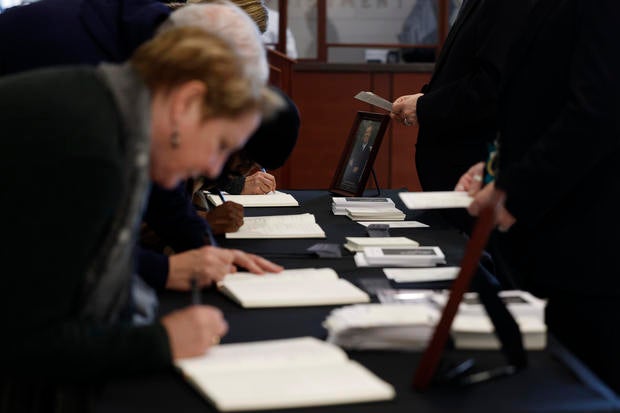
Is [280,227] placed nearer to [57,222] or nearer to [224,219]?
[224,219]

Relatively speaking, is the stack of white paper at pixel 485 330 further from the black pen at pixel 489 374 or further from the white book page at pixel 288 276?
the white book page at pixel 288 276

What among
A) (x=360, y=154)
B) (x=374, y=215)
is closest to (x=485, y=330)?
(x=374, y=215)

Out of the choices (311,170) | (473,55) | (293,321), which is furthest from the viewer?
(311,170)

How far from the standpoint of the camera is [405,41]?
27.6 feet

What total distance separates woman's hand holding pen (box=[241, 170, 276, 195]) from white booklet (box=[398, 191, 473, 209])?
1.94 meters

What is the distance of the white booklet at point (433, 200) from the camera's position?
5.38 feet

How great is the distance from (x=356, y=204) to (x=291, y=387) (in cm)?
203

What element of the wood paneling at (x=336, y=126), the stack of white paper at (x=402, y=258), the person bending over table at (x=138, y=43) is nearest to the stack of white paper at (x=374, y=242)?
the stack of white paper at (x=402, y=258)

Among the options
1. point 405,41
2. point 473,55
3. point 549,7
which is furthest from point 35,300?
point 405,41

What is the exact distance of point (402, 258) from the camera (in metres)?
2.17

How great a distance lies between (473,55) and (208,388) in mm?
2165

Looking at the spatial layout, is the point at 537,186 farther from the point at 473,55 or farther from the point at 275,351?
the point at 473,55

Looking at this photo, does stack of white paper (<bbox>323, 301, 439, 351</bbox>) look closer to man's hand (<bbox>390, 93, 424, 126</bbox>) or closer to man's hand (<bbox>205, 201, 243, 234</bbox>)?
man's hand (<bbox>205, 201, 243, 234</bbox>)

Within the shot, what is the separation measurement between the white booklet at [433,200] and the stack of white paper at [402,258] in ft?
1.20
